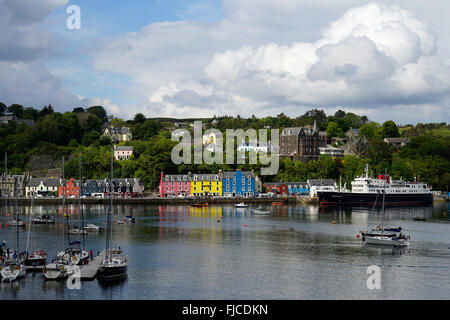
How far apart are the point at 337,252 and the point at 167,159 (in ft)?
214

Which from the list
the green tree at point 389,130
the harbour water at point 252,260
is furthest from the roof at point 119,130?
the harbour water at point 252,260

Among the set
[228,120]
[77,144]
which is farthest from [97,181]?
[228,120]

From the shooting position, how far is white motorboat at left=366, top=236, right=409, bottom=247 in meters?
45.0

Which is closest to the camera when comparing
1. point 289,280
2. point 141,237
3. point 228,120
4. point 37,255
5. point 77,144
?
point 289,280

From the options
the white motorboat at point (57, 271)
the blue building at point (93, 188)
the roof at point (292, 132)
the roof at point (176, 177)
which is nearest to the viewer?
the white motorboat at point (57, 271)

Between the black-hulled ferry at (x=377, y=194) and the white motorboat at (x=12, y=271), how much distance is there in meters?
67.6

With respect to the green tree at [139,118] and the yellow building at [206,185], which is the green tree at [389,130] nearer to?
the green tree at [139,118]

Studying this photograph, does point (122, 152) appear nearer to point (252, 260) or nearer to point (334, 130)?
point (334, 130)

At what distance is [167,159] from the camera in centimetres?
10331

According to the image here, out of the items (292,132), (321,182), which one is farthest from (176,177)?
(292,132)

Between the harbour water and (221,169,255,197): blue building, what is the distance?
111 feet

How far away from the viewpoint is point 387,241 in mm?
45188

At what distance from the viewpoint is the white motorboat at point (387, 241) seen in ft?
148
